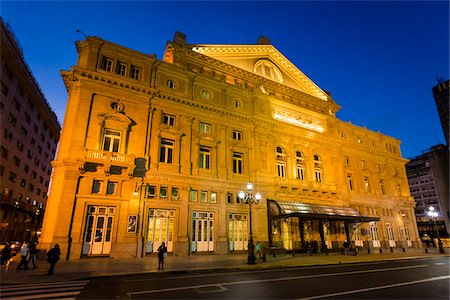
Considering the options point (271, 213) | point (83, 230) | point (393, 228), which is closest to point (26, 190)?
point (83, 230)

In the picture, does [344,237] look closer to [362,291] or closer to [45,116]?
[362,291]

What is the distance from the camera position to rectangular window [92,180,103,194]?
21.4 m

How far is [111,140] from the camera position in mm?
23328

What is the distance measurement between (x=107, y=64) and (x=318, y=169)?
28.0m

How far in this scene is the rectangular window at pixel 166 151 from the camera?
82.1 feet

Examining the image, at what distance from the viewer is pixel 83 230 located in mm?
20109

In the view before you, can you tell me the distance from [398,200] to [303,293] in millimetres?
41399

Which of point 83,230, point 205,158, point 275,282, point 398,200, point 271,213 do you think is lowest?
point 275,282

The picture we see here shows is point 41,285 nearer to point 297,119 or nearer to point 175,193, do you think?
point 175,193

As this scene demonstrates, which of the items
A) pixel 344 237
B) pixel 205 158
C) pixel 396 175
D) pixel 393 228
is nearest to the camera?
pixel 205 158

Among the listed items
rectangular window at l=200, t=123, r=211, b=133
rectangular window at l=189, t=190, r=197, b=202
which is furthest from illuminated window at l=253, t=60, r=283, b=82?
rectangular window at l=189, t=190, r=197, b=202

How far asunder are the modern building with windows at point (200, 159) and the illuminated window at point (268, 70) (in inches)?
6.7

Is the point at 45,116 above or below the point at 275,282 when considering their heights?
above

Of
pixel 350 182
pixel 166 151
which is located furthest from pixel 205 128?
pixel 350 182
